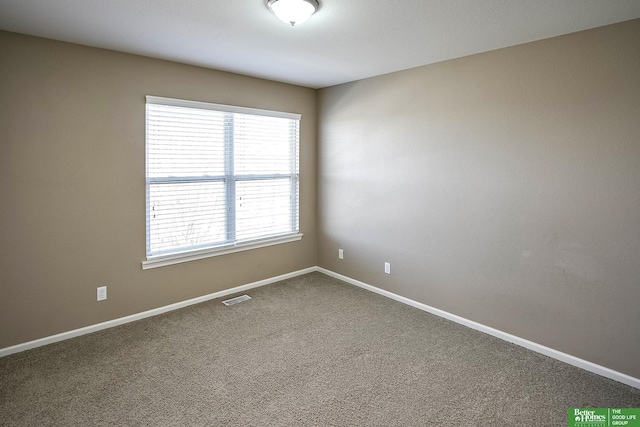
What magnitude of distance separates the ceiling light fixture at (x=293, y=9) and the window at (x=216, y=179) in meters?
1.67

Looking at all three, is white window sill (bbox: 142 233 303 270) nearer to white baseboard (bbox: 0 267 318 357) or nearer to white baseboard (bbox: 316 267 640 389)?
white baseboard (bbox: 0 267 318 357)

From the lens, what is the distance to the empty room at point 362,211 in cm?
230

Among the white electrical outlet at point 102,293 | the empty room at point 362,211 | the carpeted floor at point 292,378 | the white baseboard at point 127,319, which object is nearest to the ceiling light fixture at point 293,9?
the empty room at point 362,211

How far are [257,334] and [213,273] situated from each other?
105 cm

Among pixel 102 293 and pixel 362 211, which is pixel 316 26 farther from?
pixel 102 293

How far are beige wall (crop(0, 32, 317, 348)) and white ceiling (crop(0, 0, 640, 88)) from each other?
21cm

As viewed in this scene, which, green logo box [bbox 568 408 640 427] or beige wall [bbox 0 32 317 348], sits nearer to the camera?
green logo box [bbox 568 408 640 427]

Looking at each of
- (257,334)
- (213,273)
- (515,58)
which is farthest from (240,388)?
(515,58)

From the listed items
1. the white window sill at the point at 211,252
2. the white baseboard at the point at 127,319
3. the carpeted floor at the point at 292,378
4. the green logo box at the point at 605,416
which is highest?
the white window sill at the point at 211,252

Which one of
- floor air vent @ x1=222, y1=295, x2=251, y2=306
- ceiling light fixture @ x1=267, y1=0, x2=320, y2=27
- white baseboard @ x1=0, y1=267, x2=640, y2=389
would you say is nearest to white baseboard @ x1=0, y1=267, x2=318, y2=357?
white baseboard @ x1=0, y1=267, x2=640, y2=389

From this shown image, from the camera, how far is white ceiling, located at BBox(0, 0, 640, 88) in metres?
2.19

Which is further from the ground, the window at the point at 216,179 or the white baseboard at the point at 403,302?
the window at the point at 216,179

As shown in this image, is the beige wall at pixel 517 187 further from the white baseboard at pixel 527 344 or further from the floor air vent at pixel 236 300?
the floor air vent at pixel 236 300

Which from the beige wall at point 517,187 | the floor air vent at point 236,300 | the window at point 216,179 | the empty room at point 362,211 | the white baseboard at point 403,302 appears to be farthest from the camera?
the floor air vent at point 236,300
